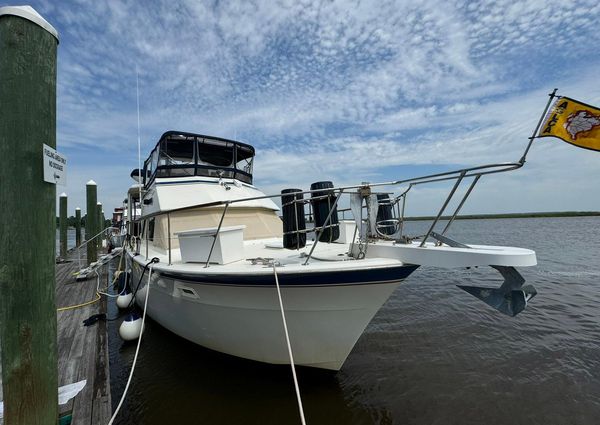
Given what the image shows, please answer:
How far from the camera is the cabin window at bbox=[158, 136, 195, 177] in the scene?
7.23 metres

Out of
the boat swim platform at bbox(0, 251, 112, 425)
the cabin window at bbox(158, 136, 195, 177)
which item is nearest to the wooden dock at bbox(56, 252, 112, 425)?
the boat swim platform at bbox(0, 251, 112, 425)

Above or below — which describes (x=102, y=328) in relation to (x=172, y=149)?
below

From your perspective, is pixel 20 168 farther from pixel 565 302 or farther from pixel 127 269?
pixel 565 302

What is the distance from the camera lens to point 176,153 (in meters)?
7.59

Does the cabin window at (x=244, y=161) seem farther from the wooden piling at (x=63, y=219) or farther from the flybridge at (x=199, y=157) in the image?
the wooden piling at (x=63, y=219)

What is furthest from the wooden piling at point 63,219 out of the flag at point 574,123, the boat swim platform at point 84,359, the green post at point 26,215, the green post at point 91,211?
the flag at point 574,123

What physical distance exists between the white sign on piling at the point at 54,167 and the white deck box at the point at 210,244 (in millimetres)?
1929

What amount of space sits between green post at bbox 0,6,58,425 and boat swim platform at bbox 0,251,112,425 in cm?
124

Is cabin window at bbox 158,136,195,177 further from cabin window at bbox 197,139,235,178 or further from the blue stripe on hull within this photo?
the blue stripe on hull

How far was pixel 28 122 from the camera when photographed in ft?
7.16

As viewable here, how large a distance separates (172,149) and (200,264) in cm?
419

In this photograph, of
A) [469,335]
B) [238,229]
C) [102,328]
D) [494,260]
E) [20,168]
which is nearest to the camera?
[20,168]

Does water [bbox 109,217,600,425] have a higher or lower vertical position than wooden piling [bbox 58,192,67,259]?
lower

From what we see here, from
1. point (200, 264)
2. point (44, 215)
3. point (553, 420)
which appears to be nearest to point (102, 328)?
point (200, 264)
